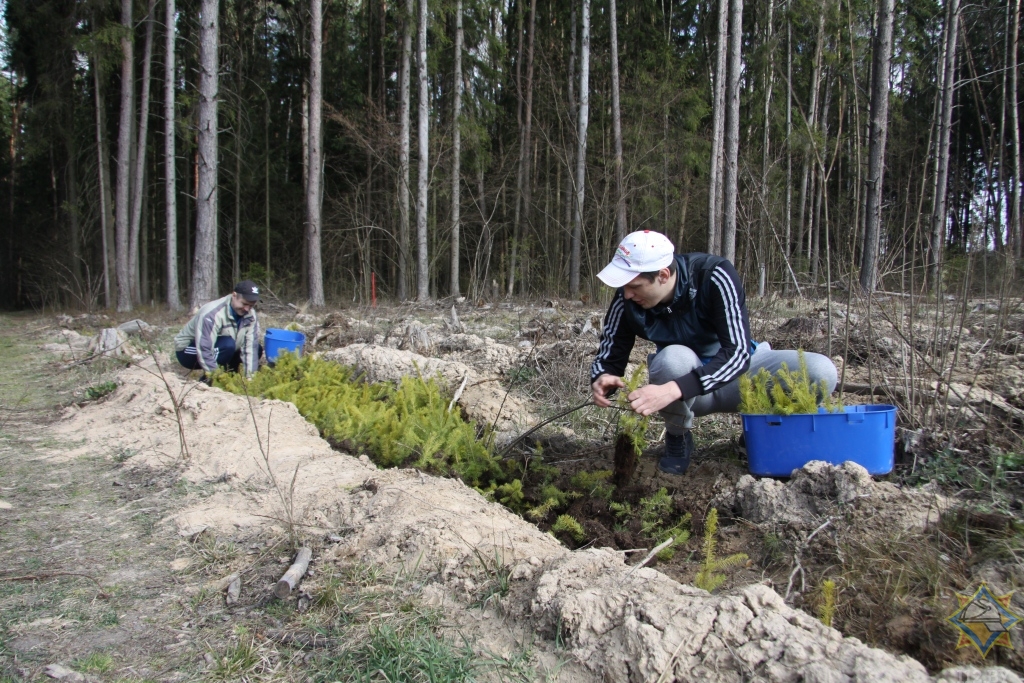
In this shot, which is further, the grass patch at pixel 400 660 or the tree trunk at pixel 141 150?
the tree trunk at pixel 141 150

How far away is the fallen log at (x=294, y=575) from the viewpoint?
7.49ft

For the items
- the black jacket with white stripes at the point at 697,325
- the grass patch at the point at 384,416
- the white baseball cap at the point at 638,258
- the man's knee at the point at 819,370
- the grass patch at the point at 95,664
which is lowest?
the grass patch at the point at 95,664

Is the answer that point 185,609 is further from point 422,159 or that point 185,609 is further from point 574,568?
point 422,159

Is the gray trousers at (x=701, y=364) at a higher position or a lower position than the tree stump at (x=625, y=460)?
higher

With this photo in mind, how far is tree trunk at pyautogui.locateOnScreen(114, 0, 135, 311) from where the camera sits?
1473 centimetres

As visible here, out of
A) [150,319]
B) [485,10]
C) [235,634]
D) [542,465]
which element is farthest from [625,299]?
[485,10]

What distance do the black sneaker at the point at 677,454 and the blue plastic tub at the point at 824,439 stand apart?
1.42 ft

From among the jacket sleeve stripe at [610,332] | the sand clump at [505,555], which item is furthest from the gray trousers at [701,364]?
the sand clump at [505,555]

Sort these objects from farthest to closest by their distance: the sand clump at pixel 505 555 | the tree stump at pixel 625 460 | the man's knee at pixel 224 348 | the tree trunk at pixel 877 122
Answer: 1. the tree trunk at pixel 877 122
2. the man's knee at pixel 224 348
3. the tree stump at pixel 625 460
4. the sand clump at pixel 505 555

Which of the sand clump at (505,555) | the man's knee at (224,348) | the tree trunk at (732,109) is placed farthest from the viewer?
the tree trunk at (732,109)

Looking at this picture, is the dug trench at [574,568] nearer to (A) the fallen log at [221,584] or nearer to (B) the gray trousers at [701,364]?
(A) the fallen log at [221,584]

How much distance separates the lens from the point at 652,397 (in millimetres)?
2816

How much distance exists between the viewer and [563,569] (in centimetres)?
218

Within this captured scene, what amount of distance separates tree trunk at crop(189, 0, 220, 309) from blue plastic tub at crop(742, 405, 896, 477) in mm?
11552
